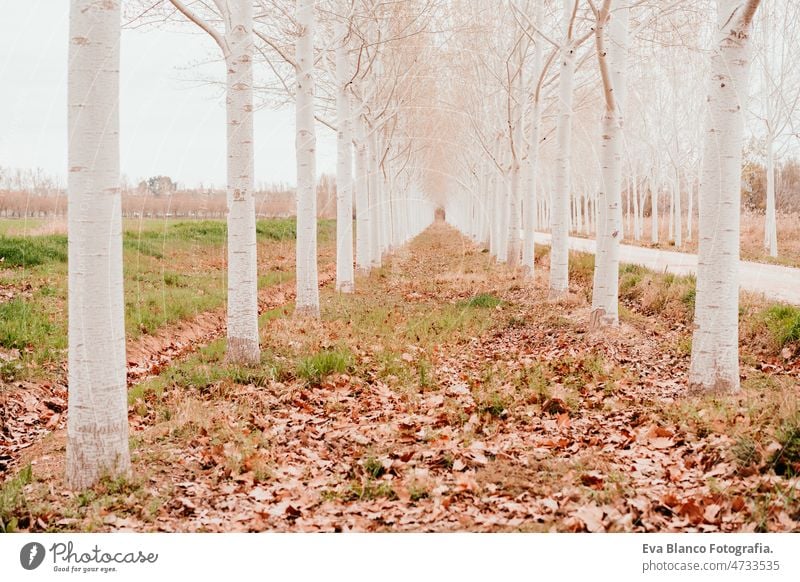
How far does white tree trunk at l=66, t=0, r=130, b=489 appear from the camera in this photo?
392cm

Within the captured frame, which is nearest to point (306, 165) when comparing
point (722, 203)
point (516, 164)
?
point (722, 203)

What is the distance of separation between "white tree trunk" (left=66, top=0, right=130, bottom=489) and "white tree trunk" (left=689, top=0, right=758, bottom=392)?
14.9 ft

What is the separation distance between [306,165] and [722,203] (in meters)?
6.01

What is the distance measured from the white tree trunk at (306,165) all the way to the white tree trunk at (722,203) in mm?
5818

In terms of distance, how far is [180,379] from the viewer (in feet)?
21.5

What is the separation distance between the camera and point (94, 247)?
13.0 feet

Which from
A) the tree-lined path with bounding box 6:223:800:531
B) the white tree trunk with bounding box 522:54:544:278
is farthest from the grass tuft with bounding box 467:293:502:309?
the white tree trunk with bounding box 522:54:544:278

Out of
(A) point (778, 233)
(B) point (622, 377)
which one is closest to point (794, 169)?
(A) point (778, 233)

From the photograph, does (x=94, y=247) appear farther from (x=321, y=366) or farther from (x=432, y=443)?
(x=321, y=366)

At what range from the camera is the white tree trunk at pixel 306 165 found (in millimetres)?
9523

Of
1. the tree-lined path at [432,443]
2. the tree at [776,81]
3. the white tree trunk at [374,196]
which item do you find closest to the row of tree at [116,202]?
the tree-lined path at [432,443]

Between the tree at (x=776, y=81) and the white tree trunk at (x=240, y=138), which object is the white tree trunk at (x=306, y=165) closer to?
the white tree trunk at (x=240, y=138)
